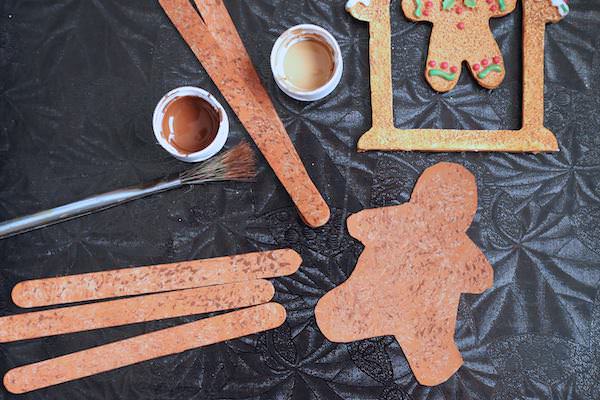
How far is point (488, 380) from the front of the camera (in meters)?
1.14

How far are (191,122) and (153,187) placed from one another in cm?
15

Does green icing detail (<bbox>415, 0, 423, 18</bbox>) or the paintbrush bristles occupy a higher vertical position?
green icing detail (<bbox>415, 0, 423, 18</bbox>)

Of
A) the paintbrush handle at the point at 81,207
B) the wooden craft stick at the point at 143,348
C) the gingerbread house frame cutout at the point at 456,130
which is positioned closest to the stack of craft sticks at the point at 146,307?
the wooden craft stick at the point at 143,348

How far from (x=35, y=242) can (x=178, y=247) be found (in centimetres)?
28

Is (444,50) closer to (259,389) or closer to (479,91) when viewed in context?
(479,91)

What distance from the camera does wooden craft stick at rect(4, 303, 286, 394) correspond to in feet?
3.73

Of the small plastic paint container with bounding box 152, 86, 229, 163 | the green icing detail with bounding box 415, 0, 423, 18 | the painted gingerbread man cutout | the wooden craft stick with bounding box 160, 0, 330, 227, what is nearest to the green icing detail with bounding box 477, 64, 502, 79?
the painted gingerbread man cutout

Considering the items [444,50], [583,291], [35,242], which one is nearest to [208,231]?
[35,242]

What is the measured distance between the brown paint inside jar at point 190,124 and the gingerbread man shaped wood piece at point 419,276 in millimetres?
325

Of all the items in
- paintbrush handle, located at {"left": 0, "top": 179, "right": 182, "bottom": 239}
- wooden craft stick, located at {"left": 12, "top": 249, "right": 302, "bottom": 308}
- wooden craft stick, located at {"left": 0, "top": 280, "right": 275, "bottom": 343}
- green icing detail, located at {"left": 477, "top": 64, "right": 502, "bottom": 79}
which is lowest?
wooden craft stick, located at {"left": 0, "top": 280, "right": 275, "bottom": 343}

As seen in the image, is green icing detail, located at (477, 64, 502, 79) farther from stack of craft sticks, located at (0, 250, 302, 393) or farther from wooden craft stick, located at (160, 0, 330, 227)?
stack of craft sticks, located at (0, 250, 302, 393)

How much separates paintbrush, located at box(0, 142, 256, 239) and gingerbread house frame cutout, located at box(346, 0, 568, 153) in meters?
0.24

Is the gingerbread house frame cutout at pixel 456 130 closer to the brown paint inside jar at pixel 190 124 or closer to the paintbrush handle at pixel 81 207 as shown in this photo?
the brown paint inside jar at pixel 190 124

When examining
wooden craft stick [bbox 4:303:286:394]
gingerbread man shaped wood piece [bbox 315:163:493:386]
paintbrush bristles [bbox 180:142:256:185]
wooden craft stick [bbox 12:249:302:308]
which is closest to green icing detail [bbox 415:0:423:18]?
gingerbread man shaped wood piece [bbox 315:163:493:386]
